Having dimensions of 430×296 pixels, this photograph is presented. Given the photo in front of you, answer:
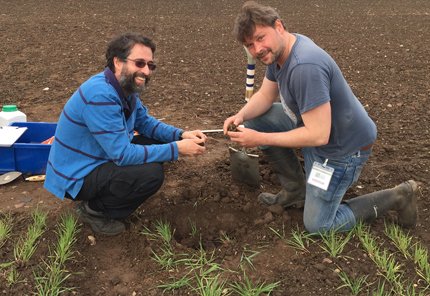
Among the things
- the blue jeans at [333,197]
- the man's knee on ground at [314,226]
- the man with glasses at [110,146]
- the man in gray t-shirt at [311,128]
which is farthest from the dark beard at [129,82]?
the man's knee on ground at [314,226]

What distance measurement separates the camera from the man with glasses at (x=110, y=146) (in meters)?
2.48

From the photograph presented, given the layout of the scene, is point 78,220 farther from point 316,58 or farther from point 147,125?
point 316,58

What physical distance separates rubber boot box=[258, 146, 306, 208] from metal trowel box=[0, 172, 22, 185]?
208 cm

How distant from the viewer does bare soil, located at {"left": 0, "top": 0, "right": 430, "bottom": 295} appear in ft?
8.45

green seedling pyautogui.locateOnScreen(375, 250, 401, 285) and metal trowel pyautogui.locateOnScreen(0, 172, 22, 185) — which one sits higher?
green seedling pyautogui.locateOnScreen(375, 250, 401, 285)

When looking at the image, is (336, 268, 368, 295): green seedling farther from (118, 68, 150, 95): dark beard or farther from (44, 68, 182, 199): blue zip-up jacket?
(118, 68, 150, 95): dark beard

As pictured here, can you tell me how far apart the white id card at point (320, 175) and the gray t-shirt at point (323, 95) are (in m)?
0.08

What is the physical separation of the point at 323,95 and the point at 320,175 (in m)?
0.62

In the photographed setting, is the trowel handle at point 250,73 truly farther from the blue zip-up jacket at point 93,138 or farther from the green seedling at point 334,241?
the green seedling at point 334,241

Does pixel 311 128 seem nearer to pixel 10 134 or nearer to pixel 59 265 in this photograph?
pixel 59 265

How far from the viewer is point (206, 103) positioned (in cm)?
527

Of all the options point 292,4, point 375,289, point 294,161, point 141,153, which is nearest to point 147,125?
point 141,153

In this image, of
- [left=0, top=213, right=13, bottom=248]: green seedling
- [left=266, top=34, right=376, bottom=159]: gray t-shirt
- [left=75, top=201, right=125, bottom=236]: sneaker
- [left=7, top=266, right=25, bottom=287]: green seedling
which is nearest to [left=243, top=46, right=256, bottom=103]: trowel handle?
[left=266, top=34, right=376, bottom=159]: gray t-shirt

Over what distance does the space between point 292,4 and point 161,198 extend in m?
9.92
